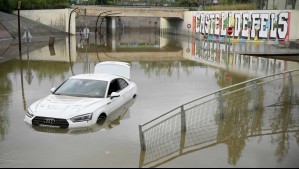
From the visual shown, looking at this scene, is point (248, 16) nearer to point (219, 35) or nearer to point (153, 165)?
point (219, 35)

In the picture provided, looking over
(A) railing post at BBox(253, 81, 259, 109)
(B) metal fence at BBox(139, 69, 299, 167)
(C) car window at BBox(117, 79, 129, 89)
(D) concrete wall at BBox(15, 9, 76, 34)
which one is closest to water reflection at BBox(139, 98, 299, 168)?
(B) metal fence at BBox(139, 69, 299, 167)

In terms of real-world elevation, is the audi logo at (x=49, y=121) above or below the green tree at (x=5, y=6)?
below

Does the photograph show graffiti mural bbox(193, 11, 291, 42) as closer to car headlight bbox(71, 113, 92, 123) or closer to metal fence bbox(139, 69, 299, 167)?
metal fence bbox(139, 69, 299, 167)

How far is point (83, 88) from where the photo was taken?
42.8ft

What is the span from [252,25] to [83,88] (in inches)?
1324

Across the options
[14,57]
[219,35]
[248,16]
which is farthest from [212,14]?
[14,57]

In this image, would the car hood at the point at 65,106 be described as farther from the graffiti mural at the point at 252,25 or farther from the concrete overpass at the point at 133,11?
the concrete overpass at the point at 133,11

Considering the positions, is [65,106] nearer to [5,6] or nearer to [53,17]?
[53,17]

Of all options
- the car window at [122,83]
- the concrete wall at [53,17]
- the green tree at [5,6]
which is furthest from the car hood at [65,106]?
the green tree at [5,6]

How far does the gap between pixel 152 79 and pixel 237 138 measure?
10767mm

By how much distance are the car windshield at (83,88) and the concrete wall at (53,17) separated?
158 ft

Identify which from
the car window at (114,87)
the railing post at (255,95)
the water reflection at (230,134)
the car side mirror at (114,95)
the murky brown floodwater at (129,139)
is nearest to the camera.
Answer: the murky brown floodwater at (129,139)

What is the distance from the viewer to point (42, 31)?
57.4m

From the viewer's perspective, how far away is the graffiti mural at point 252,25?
39.2 meters
